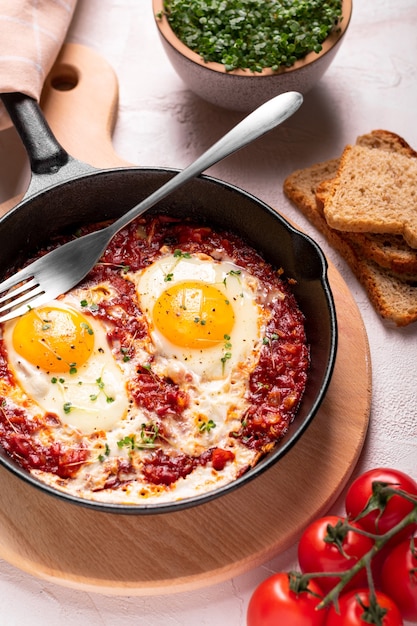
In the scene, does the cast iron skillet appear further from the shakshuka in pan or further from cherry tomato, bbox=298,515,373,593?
cherry tomato, bbox=298,515,373,593

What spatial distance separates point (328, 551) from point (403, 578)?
365mm

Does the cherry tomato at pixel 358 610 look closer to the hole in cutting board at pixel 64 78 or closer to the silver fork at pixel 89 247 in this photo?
the silver fork at pixel 89 247

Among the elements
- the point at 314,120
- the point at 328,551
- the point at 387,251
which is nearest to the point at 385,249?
the point at 387,251

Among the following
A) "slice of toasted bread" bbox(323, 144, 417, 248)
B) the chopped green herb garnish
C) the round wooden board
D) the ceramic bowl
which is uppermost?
the chopped green herb garnish

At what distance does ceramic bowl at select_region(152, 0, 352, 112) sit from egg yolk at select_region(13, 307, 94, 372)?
181 centimetres

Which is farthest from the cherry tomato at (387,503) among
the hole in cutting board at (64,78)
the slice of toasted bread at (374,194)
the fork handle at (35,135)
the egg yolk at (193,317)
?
the hole in cutting board at (64,78)

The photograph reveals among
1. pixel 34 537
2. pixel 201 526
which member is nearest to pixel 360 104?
pixel 201 526

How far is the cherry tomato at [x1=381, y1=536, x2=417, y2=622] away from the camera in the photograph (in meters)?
3.55

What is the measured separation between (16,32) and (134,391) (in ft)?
8.29

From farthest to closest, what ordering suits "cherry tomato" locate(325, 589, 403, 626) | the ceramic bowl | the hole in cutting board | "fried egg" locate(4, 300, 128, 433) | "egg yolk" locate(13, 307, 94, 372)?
the hole in cutting board < the ceramic bowl < "egg yolk" locate(13, 307, 94, 372) < "fried egg" locate(4, 300, 128, 433) < "cherry tomato" locate(325, 589, 403, 626)

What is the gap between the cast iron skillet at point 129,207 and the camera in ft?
13.3

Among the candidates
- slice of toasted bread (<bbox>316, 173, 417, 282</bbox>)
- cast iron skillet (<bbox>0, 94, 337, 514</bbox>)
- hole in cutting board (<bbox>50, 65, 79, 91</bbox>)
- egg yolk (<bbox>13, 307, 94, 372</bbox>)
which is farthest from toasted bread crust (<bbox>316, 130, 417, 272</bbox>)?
hole in cutting board (<bbox>50, 65, 79, 91</bbox>)

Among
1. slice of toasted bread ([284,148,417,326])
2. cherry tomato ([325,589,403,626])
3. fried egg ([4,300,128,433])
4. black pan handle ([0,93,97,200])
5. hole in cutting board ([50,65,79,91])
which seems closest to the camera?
cherry tomato ([325,589,403,626])

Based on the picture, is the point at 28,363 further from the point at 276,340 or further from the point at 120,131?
the point at 120,131
